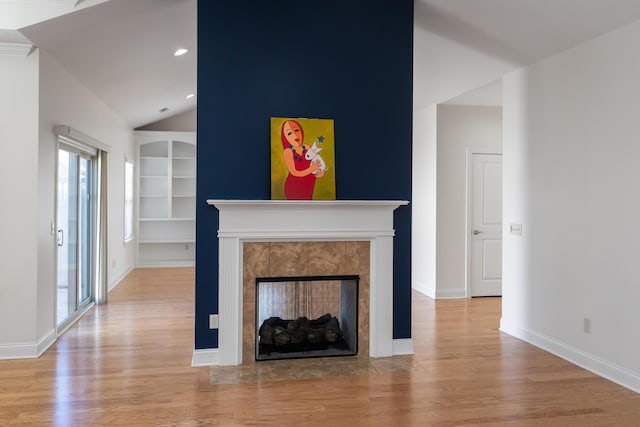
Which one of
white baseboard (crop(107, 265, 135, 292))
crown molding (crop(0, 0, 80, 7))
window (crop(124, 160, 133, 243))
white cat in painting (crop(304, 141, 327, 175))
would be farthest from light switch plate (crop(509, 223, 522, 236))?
window (crop(124, 160, 133, 243))

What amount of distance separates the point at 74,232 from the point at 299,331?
2.87m

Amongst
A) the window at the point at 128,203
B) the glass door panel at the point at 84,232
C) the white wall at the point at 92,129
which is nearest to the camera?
the white wall at the point at 92,129

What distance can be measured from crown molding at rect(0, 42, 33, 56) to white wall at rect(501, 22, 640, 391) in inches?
169

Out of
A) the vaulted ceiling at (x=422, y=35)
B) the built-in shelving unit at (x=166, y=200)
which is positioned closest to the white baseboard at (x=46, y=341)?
the vaulted ceiling at (x=422, y=35)

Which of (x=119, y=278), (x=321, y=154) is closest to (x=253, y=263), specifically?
(x=321, y=154)

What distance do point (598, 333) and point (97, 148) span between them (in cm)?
527

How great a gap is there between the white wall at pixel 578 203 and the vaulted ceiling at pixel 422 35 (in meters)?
0.27

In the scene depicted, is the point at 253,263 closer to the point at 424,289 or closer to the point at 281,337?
the point at 281,337

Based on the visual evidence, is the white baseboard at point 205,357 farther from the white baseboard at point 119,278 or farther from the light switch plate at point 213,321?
the white baseboard at point 119,278

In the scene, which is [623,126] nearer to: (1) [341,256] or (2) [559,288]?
(2) [559,288]

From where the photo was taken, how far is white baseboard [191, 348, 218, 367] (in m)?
3.71

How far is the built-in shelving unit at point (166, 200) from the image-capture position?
889 cm

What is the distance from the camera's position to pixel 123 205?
7531 mm

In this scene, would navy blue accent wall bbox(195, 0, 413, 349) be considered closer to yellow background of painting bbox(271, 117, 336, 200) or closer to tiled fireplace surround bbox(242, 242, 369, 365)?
yellow background of painting bbox(271, 117, 336, 200)
